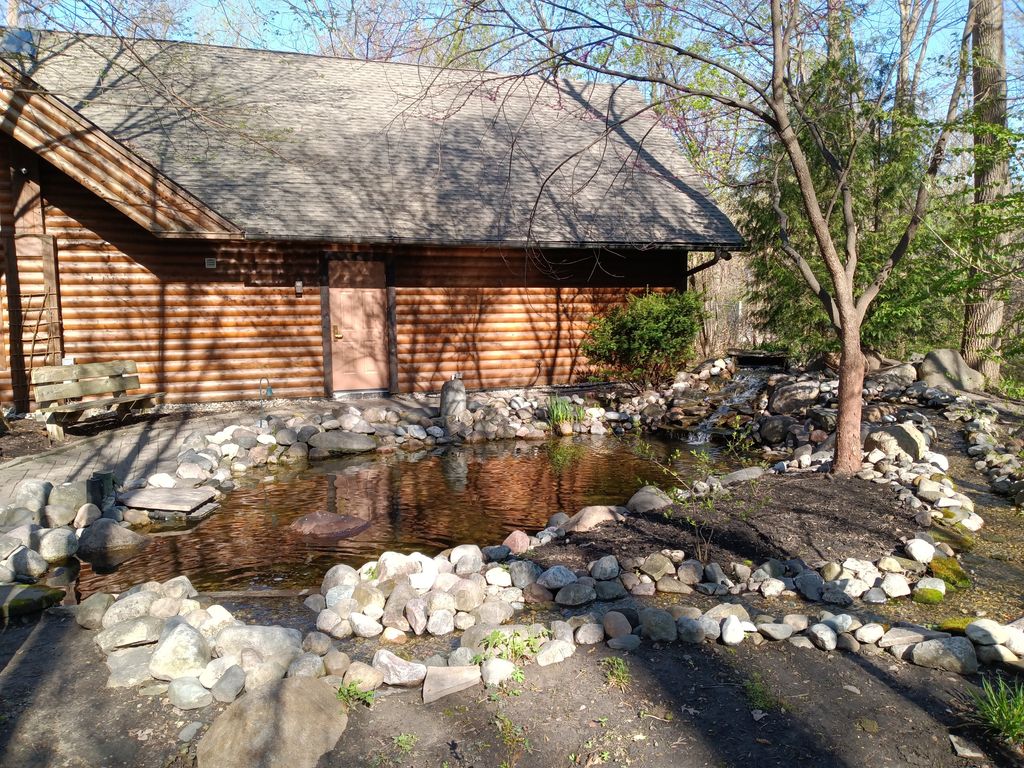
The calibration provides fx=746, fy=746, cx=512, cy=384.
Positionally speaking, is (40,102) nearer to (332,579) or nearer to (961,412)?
(332,579)

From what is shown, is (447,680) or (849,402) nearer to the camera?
(447,680)

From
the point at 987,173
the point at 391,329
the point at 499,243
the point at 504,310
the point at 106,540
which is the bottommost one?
the point at 106,540

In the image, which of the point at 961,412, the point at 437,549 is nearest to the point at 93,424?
the point at 437,549

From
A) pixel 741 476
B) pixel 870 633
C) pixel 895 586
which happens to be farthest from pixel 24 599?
pixel 741 476

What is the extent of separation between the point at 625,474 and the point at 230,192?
7469 mm

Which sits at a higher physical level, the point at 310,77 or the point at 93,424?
the point at 310,77

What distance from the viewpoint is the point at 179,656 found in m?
3.63

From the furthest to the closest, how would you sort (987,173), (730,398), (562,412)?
(730,398), (562,412), (987,173)

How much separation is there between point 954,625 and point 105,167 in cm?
1056

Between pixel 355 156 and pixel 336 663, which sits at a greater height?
pixel 355 156

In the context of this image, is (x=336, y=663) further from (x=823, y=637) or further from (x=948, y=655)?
(x=948, y=655)

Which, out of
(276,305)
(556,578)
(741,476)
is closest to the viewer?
(556,578)

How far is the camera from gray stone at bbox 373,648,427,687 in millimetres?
3545

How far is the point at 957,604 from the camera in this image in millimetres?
4484
